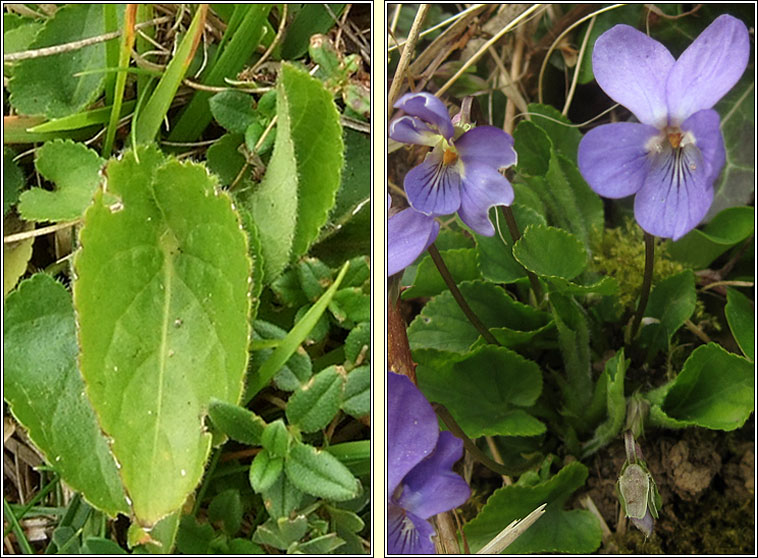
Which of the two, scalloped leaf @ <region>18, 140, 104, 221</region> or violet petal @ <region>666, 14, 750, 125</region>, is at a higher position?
violet petal @ <region>666, 14, 750, 125</region>

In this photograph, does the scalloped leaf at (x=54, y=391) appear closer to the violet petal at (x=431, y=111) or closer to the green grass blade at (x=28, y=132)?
the green grass blade at (x=28, y=132)

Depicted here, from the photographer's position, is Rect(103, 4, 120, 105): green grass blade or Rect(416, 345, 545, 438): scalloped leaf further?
Rect(103, 4, 120, 105): green grass blade

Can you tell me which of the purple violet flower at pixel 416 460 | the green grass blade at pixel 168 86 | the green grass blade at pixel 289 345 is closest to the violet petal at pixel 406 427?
the purple violet flower at pixel 416 460

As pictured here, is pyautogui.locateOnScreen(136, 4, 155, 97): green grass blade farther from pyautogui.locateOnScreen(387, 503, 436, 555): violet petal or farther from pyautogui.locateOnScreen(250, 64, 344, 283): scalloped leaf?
pyautogui.locateOnScreen(387, 503, 436, 555): violet petal

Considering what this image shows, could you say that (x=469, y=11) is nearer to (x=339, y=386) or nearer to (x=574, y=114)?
(x=574, y=114)

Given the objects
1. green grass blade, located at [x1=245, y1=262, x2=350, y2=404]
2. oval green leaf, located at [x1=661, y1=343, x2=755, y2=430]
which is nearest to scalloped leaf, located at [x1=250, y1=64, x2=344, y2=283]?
green grass blade, located at [x1=245, y1=262, x2=350, y2=404]

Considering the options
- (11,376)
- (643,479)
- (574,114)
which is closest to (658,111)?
(574,114)

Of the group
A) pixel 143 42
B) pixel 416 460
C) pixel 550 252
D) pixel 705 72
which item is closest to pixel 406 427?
pixel 416 460

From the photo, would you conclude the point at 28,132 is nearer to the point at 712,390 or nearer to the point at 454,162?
the point at 454,162
